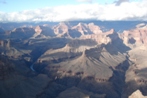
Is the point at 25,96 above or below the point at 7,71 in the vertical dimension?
below

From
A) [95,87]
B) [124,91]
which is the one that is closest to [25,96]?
[95,87]

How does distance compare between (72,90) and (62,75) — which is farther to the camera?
(62,75)

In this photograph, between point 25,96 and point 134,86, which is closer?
point 25,96

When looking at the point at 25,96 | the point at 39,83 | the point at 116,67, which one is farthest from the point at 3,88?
the point at 116,67

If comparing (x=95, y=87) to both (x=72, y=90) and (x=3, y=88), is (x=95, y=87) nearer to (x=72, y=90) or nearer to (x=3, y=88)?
(x=72, y=90)

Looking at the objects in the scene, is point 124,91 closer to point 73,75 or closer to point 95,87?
point 95,87

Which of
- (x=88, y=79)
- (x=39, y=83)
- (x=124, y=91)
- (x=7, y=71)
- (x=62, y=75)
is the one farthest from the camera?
(x=62, y=75)

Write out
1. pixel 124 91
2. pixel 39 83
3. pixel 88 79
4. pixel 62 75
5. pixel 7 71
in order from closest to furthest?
1. pixel 7 71
2. pixel 39 83
3. pixel 124 91
4. pixel 88 79
5. pixel 62 75

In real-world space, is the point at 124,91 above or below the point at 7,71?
below

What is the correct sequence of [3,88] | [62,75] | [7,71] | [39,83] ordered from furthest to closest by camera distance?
[62,75]
[39,83]
[7,71]
[3,88]
